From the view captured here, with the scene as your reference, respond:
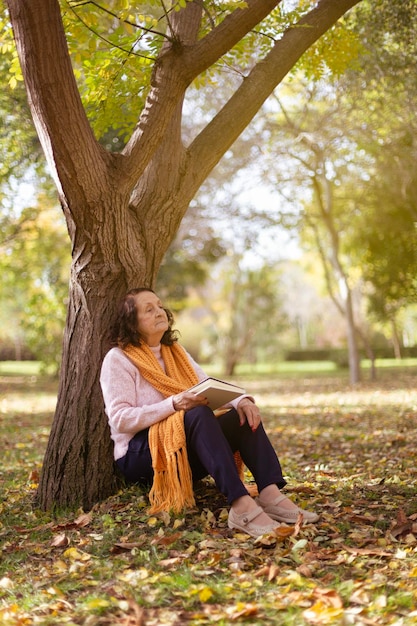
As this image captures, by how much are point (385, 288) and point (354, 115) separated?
4.87m

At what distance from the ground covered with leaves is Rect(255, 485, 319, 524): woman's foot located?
0.08 metres

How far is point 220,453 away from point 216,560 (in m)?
0.62

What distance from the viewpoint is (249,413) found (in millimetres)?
4070

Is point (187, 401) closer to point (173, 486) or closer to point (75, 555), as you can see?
point (173, 486)

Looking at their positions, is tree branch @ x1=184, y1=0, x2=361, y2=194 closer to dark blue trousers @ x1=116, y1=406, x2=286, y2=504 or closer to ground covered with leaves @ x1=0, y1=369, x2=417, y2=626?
dark blue trousers @ x1=116, y1=406, x2=286, y2=504

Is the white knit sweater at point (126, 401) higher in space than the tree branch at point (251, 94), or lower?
lower

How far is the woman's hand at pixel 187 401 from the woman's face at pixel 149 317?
2.03ft

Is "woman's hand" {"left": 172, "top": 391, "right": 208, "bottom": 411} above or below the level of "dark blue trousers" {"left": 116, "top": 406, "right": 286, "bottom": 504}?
above

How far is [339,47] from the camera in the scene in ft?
20.2

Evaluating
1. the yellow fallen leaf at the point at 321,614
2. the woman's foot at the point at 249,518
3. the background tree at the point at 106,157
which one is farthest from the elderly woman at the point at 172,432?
the yellow fallen leaf at the point at 321,614

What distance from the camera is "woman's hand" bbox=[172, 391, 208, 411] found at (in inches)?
156

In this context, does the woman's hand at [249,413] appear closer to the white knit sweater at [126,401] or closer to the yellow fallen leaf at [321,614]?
the white knit sweater at [126,401]

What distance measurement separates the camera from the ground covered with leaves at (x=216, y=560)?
2822 mm

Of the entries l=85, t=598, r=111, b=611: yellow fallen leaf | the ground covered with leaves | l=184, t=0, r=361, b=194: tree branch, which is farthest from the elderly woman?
l=184, t=0, r=361, b=194: tree branch
